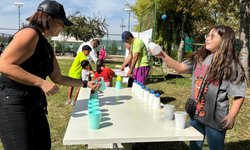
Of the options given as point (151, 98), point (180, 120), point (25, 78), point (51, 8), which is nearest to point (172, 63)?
point (151, 98)

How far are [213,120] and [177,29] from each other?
1317 cm

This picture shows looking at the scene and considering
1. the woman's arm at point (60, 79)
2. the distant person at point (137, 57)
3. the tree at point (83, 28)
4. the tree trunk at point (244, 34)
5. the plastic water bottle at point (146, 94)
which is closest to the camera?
the woman's arm at point (60, 79)

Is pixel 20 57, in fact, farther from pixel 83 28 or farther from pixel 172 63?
pixel 83 28

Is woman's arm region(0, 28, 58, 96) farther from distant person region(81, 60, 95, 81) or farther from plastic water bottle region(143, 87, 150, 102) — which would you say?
distant person region(81, 60, 95, 81)

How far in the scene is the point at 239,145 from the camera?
10.5 feet

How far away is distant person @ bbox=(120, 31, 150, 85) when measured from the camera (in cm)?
426

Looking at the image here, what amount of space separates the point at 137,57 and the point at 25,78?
3.20m

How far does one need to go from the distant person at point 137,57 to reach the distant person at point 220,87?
2.43 m

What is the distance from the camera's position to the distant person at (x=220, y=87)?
66.2 inches

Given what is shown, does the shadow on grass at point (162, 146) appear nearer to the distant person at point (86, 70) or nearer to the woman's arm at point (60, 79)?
the woman's arm at point (60, 79)

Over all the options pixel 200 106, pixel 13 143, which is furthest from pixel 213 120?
pixel 13 143

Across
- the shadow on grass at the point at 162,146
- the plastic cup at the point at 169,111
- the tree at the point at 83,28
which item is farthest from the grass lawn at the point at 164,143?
the tree at the point at 83,28

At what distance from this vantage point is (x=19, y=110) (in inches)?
52.8

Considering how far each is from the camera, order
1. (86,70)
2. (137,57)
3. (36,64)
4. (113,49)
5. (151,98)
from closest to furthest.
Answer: (36,64), (151,98), (137,57), (86,70), (113,49)
